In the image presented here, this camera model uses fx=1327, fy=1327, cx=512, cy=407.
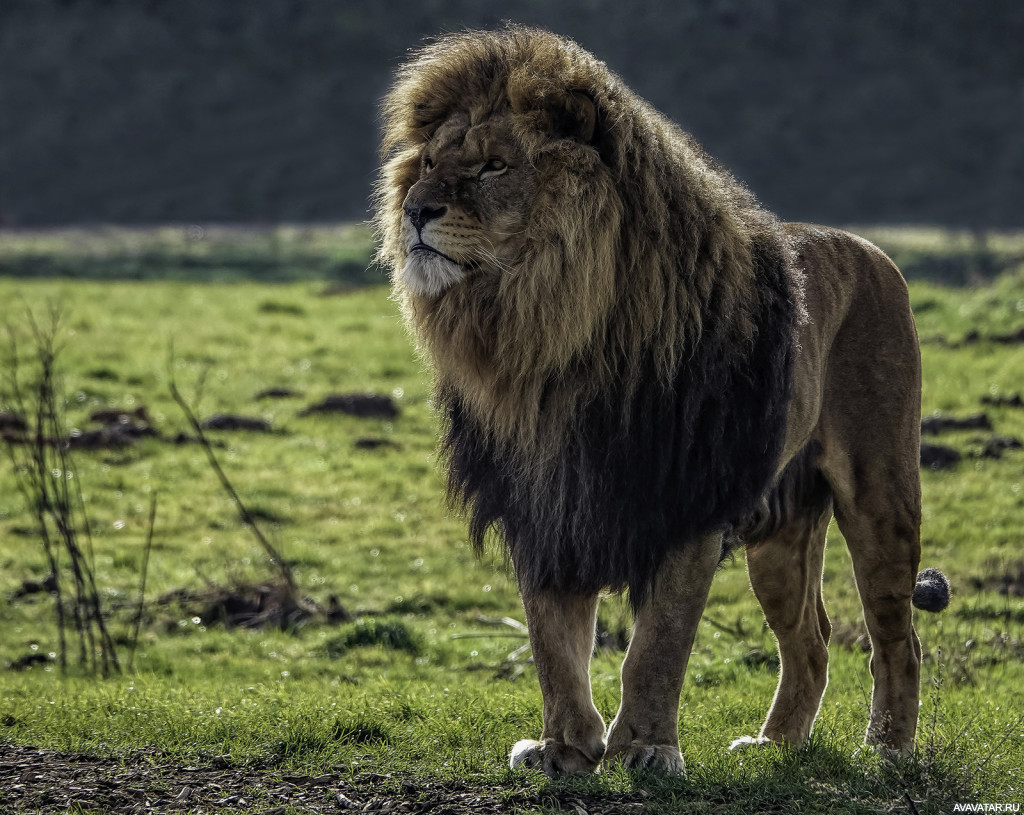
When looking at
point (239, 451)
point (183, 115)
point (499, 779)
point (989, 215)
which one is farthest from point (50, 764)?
point (183, 115)

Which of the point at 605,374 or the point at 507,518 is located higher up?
the point at 605,374

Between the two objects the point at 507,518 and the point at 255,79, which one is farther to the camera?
the point at 255,79

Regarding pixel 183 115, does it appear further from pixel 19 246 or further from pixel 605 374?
pixel 605 374

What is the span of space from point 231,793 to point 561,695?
1152mm

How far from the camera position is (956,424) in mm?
12758

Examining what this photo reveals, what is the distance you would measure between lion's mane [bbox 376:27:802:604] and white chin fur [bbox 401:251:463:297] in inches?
2.6

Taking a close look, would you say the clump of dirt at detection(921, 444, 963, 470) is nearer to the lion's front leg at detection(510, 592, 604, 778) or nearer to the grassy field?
the grassy field

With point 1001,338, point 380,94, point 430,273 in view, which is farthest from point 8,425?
point 380,94

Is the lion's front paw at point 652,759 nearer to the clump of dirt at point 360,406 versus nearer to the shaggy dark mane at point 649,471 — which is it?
the shaggy dark mane at point 649,471

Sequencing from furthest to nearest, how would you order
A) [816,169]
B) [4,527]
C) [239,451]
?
1. [816,169]
2. [239,451]
3. [4,527]

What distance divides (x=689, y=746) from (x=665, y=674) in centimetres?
86

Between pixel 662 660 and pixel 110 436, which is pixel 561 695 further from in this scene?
pixel 110 436

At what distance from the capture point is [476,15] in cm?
7431

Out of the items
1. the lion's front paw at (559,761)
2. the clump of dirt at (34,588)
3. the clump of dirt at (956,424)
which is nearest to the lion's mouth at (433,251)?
the lion's front paw at (559,761)
